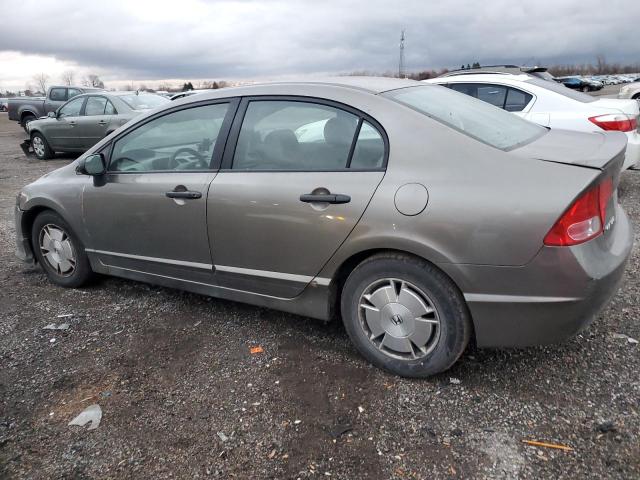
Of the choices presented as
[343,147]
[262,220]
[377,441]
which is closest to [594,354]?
[377,441]

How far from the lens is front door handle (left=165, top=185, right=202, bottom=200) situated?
10.5ft

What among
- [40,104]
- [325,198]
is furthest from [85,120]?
[325,198]

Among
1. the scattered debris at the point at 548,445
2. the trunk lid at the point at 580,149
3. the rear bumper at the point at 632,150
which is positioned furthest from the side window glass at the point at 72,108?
the scattered debris at the point at 548,445

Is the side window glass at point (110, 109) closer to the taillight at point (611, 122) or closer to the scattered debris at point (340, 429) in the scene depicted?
the taillight at point (611, 122)

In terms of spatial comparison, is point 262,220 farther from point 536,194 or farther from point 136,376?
point 536,194

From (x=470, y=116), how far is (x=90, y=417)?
105 inches

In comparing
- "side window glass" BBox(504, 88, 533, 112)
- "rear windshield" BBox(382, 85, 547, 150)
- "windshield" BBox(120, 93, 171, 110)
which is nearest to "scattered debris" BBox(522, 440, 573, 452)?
"rear windshield" BBox(382, 85, 547, 150)

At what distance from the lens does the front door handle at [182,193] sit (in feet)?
10.5

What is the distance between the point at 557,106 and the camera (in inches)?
233

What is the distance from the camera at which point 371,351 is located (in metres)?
2.83

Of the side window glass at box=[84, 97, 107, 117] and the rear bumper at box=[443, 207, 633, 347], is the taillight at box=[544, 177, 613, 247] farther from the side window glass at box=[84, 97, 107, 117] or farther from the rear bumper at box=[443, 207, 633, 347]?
the side window glass at box=[84, 97, 107, 117]

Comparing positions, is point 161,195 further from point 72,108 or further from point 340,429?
point 72,108

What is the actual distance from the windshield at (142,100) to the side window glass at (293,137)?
8.87 metres

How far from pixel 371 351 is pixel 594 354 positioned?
1.29 m
